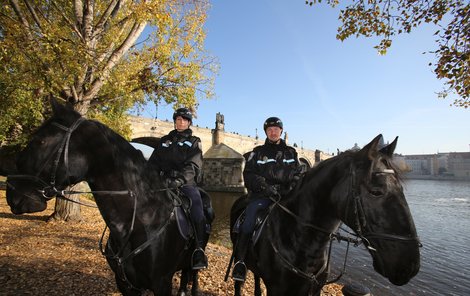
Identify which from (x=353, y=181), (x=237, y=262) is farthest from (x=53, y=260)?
(x=353, y=181)

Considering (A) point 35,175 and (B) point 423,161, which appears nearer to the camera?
(A) point 35,175

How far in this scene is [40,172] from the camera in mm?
2684

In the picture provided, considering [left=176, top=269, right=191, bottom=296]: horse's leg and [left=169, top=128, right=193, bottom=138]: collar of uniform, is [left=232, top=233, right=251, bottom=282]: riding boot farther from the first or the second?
[left=169, top=128, right=193, bottom=138]: collar of uniform

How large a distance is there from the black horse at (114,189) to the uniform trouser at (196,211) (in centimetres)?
25

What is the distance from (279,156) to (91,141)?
264 centimetres

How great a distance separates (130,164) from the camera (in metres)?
3.33

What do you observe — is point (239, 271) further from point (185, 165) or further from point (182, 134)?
point (182, 134)

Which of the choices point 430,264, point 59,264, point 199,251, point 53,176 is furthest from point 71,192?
point 430,264

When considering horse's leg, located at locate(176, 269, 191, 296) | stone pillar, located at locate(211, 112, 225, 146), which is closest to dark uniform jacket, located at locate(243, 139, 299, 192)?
horse's leg, located at locate(176, 269, 191, 296)

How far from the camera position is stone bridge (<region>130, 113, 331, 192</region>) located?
35362mm

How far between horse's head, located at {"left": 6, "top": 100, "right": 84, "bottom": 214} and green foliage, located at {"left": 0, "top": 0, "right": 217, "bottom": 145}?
5363mm

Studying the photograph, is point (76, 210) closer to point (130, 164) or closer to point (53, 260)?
point (53, 260)

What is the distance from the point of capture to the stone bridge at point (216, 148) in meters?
35.4

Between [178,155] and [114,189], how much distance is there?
1.43 meters
